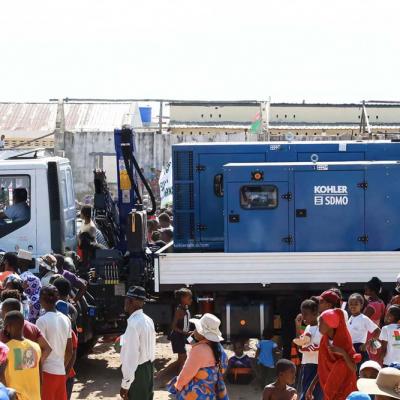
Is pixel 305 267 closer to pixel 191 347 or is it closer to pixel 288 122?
pixel 191 347

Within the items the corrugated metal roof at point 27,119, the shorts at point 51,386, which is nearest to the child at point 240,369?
the shorts at point 51,386

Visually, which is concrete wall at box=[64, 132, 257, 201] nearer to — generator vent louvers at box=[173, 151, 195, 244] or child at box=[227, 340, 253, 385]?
generator vent louvers at box=[173, 151, 195, 244]

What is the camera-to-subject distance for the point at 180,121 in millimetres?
37406

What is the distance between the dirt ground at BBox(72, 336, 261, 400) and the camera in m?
11.4

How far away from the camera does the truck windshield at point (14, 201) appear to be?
12.3m

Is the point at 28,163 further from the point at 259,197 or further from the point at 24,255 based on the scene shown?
the point at 259,197

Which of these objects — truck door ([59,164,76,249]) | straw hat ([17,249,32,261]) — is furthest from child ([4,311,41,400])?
truck door ([59,164,76,249])

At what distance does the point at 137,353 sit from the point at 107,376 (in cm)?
418

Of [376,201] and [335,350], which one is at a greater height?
[376,201]

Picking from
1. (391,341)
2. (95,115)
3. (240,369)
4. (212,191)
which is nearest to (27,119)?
(95,115)

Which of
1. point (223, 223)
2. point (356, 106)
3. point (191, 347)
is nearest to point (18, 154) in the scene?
point (223, 223)

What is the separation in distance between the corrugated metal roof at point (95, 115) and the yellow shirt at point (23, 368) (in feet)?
81.2

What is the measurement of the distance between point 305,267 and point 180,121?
2568 centimetres

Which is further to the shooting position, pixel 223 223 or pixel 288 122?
pixel 288 122
